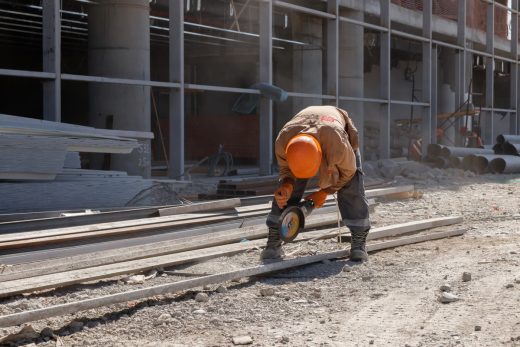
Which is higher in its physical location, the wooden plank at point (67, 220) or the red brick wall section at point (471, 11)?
the red brick wall section at point (471, 11)

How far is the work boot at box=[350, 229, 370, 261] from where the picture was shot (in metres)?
7.27

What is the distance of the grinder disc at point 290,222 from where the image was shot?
22.5 ft

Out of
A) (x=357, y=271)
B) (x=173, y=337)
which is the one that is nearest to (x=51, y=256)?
(x=173, y=337)

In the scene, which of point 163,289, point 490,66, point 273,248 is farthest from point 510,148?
point 163,289

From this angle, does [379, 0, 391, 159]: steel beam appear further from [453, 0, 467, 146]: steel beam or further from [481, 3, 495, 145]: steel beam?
[481, 3, 495, 145]: steel beam

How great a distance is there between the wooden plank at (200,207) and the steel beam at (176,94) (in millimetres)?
4255

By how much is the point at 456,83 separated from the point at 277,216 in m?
18.5

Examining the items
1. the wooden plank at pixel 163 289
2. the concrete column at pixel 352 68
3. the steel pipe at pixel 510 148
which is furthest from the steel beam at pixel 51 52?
the steel pipe at pixel 510 148

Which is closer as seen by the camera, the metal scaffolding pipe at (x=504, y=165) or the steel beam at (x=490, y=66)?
the metal scaffolding pipe at (x=504, y=165)

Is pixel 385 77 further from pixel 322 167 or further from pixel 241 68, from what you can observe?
pixel 322 167

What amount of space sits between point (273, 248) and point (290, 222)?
312mm

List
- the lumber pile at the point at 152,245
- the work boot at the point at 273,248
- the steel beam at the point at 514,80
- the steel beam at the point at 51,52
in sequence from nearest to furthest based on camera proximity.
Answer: the lumber pile at the point at 152,245, the work boot at the point at 273,248, the steel beam at the point at 51,52, the steel beam at the point at 514,80

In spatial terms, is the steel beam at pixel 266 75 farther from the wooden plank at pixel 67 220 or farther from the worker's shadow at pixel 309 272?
the worker's shadow at pixel 309 272

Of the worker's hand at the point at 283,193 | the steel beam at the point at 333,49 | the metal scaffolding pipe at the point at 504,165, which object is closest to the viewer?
the worker's hand at the point at 283,193
